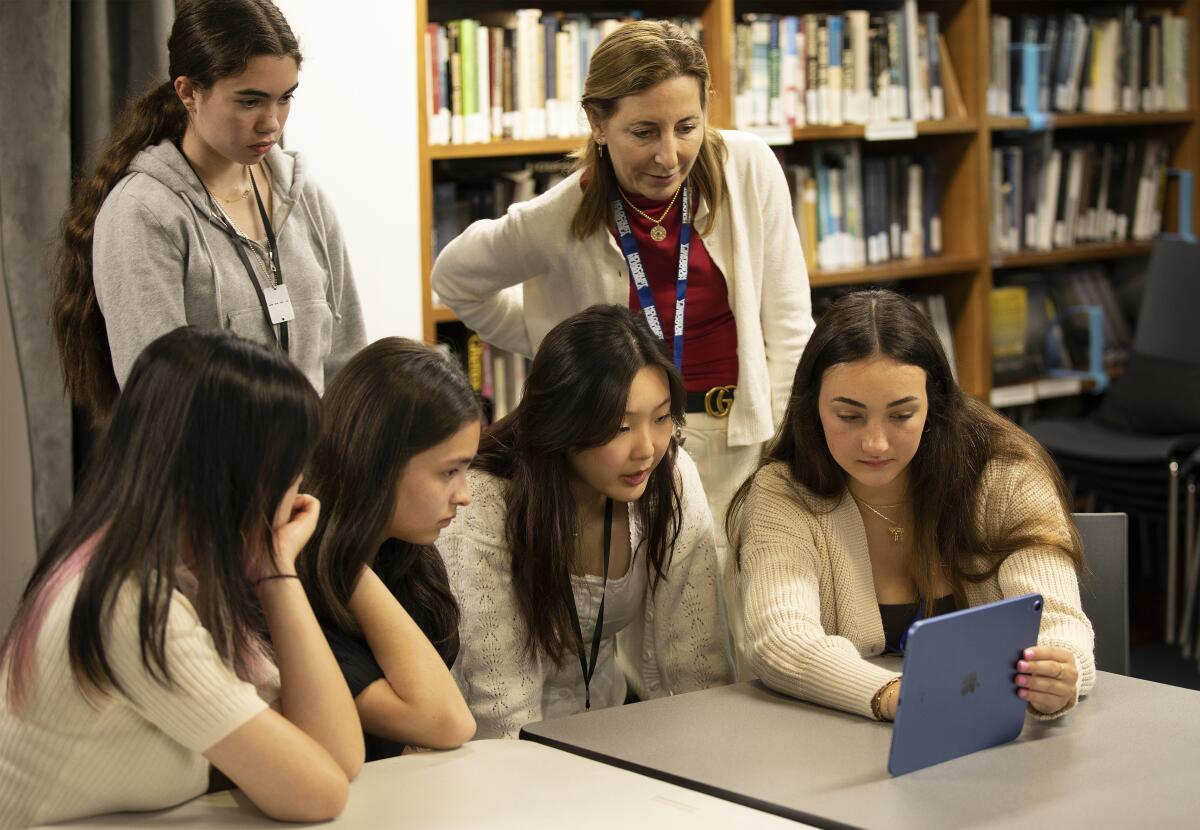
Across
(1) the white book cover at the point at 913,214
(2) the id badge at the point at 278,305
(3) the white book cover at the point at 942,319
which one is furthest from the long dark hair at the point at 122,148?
(3) the white book cover at the point at 942,319

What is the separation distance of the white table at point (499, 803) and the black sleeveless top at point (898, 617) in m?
0.67

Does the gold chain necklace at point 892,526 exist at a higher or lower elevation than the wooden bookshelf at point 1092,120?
lower

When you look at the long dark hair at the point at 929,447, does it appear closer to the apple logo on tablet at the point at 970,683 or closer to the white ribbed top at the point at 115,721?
the apple logo on tablet at the point at 970,683

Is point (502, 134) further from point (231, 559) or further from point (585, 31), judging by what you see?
point (231, 559)

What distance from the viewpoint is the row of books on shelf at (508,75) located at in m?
3.47

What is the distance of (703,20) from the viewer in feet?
12.5

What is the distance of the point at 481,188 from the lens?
371 centimetres

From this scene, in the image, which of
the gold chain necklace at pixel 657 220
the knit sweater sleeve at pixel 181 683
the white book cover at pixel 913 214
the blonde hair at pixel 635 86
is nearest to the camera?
the knit sweater sleeve at pixel 181 683

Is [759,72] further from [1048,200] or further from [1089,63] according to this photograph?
[1089,63]

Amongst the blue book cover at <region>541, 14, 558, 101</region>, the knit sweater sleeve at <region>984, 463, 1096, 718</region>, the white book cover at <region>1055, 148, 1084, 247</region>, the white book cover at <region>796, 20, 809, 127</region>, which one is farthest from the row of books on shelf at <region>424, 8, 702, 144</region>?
the white book cover at <region>1055, 148, 1084, 247</region>

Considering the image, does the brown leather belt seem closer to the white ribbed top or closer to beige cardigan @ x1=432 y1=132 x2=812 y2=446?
beige cardigan @ x1=432 y1=132 x2=812 y2=446

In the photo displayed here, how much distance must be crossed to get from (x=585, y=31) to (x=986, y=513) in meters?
1.92

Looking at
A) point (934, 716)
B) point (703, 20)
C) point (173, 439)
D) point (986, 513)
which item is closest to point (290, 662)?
point (173, 439)

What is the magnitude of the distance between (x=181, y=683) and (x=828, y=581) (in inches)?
42.5
